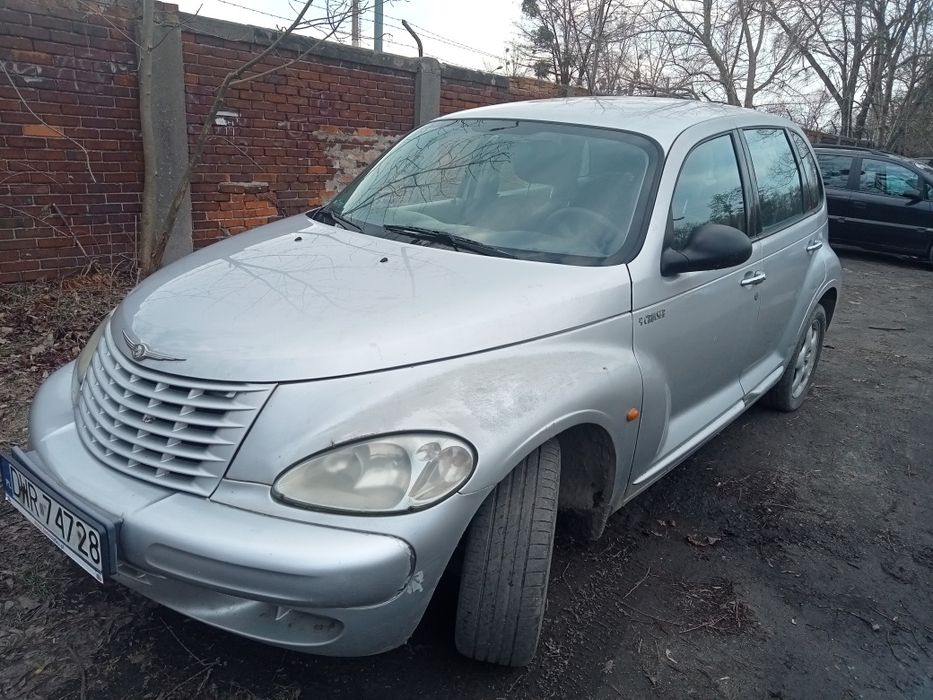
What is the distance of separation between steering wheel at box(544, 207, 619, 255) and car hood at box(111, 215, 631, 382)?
0.60 feet

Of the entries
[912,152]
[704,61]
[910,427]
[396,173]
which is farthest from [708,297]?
[912,152]


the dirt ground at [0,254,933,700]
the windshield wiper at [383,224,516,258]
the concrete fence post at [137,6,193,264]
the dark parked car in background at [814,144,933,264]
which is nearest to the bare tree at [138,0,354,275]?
the concrete fence post at [137,6,193,264]

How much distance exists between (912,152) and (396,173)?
72.6 feet

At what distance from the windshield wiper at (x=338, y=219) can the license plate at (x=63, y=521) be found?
1482mm

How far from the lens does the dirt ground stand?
2266mm

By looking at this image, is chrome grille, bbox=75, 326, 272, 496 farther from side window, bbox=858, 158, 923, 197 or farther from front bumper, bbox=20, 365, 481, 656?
side window, bbox=858, 158, 923, 197

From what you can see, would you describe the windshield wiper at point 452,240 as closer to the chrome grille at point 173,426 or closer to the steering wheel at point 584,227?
the steering wheel at point 584,227

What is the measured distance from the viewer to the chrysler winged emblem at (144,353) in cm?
205

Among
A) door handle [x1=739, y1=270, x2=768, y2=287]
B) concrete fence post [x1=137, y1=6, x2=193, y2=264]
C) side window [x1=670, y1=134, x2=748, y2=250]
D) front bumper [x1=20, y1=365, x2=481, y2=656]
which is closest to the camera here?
front bumper [x1=20, y1=365, x2=481, y2=656]

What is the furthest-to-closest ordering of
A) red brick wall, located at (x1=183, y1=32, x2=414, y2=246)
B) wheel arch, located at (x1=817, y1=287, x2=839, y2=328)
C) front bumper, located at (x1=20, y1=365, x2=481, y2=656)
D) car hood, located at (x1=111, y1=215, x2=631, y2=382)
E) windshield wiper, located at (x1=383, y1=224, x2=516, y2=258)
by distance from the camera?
red brick wall, located at (x1=183, y1=32, x2=414, y2=246)
wheel arch, located at (x1=817, y1=287, x2=839, y2=328)
windshield wiper, located at (x1=383, y1=224, x2=516, y2=258)
car hood, located at (x1=111, y1=215, x2=631, y2=382)
front bumper, located at (x1=20, y1=365, x2=481, y2=656)

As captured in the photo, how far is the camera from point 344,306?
2.23m

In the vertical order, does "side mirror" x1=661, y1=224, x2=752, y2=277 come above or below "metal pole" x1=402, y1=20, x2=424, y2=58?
below

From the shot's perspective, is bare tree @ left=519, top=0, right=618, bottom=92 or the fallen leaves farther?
bare tree @ left=519, top=0, right=618, bottom=92

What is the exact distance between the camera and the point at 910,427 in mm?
4551
